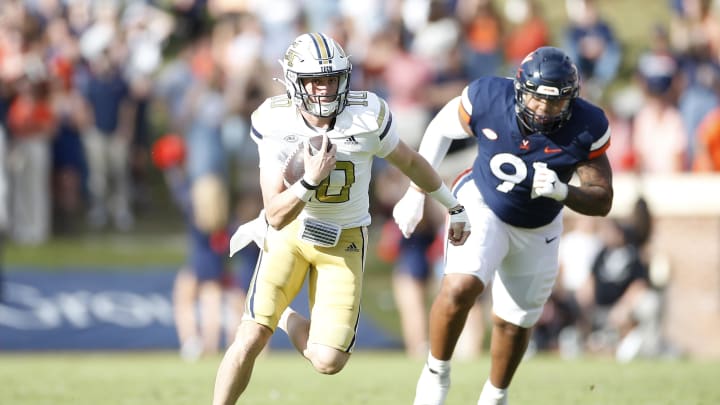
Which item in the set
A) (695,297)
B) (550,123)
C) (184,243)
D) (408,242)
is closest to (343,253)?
(550,123)

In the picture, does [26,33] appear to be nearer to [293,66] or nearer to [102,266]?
[102,266]

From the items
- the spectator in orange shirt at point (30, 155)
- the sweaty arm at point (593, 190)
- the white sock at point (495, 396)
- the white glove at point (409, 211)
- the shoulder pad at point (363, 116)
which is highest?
the shoulder pad at point (363, 116)

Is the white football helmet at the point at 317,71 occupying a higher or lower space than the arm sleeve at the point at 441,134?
higher

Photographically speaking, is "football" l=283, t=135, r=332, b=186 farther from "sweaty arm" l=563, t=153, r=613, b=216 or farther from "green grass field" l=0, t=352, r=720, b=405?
"green grass field" l=0, t=352, r=720, b=405

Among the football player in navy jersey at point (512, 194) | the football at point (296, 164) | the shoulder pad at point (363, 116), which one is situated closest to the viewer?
the football at point (296, 164)

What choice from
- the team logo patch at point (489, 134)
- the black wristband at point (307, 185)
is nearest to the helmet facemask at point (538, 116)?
the team logo patch at point (489, 134)

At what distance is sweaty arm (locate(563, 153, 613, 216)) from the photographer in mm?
6555

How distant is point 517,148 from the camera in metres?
6.84

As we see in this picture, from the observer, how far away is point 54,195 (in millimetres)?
14898

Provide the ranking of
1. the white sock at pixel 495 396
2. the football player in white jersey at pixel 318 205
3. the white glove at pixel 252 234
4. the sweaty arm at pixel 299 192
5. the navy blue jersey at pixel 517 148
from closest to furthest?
the sweaty arm at pixel 299 192 < the football player in white jersey at pixel 318 205 < the white glove at pixel 252 234 < the navy blue jersey at pixel 517 148 < the white sock at pixel 495 396

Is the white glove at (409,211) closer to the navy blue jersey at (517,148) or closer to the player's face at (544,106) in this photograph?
the navy blue jersey at (517,148)

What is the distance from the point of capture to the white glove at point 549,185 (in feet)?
21.1

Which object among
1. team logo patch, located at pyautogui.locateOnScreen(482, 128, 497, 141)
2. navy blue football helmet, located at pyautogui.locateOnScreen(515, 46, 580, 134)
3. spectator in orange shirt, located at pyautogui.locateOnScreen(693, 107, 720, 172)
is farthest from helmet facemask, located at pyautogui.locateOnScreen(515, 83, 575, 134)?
spectator in orange shirt, located at pyautogui.locateOnScreen(693, 107, 720, 172)

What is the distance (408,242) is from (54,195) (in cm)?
495
